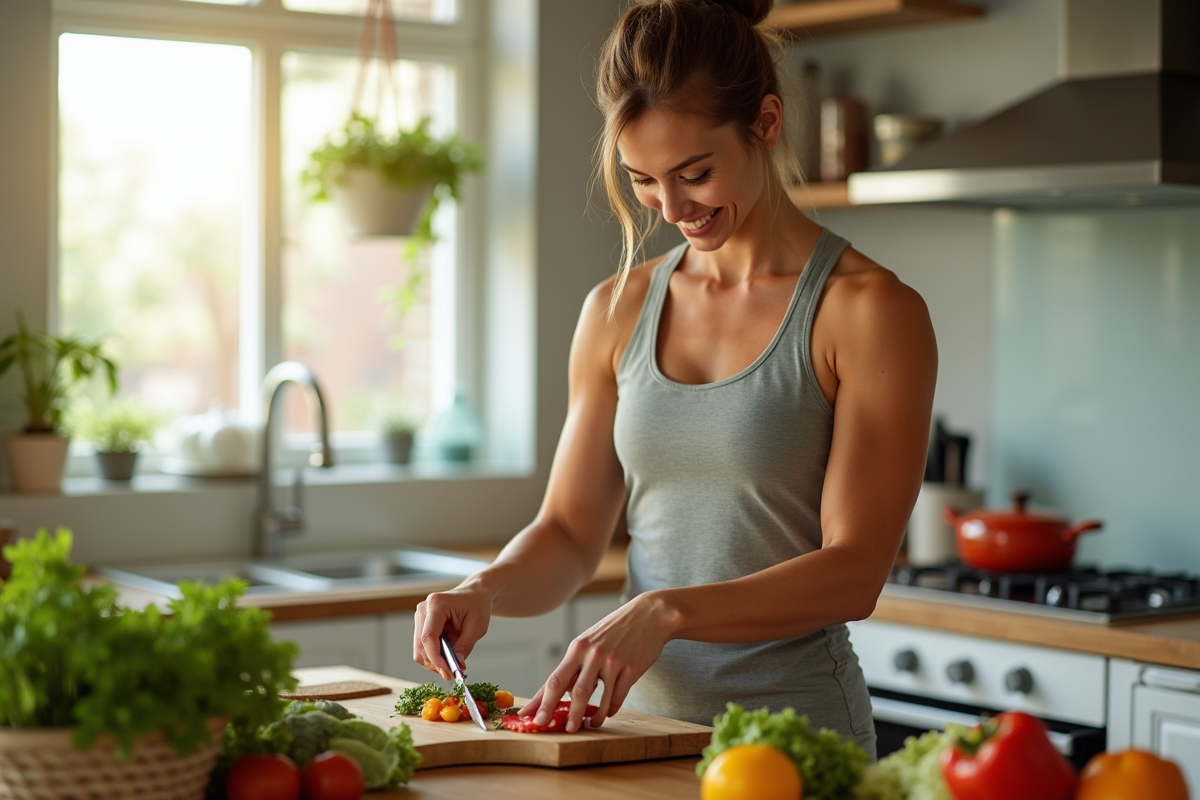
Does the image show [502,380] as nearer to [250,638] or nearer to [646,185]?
[646,185]

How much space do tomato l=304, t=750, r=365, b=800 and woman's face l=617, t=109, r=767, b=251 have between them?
0.72 metres

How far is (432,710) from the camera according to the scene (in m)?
1.68

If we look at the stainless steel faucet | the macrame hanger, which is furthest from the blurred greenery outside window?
the stainless steel faucet

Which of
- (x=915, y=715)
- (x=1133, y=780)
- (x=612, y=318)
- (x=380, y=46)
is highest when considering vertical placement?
(x=380, y=46)

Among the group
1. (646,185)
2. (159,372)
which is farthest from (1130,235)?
(159,372)

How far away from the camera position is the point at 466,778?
1521 mm

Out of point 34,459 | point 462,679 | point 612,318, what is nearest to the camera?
point 462,679

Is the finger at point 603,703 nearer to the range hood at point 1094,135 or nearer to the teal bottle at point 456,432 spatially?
the range hood at point 1094,135

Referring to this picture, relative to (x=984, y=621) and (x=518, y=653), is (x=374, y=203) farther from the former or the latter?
(x=984, y=621)

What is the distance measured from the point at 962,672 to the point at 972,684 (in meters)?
0.03

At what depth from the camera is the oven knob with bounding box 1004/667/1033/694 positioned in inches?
A: 109

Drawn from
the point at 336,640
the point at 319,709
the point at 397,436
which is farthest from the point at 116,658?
the point at 397,436

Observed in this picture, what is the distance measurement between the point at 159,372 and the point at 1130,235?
214 centimetres

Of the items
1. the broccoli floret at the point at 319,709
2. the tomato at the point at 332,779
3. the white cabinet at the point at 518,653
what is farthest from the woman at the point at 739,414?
the white cabinet at the point at 518,653
